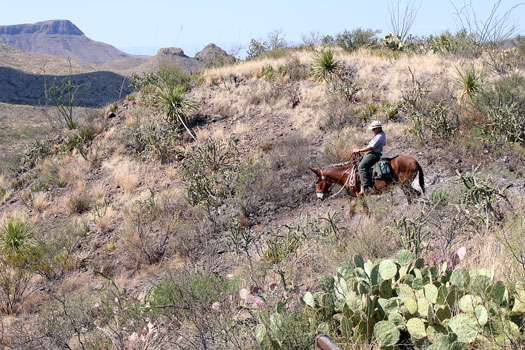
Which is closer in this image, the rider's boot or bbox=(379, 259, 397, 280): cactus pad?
bbox=(379, 259, 397, 280): cactus pad

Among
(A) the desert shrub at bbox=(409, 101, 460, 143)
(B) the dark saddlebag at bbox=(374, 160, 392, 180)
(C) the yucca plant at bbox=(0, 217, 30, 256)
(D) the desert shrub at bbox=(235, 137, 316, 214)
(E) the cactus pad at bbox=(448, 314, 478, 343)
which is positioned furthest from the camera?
(A) the desert shrub at bbox=(409, 101, 460, 143)

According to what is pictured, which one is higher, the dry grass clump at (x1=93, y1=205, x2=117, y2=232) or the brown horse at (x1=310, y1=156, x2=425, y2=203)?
the brown horse at (x1=310, y1=156, x2=425, y2=203)

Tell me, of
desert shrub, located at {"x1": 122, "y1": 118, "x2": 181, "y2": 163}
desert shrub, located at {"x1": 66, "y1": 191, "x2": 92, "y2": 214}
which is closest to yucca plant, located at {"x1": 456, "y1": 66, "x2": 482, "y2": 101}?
desert shrub, located at {"x1": 122, "y1": 118, "x2": 181, "y2": 163}

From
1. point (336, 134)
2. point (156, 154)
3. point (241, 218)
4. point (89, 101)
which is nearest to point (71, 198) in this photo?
point (156, 154)

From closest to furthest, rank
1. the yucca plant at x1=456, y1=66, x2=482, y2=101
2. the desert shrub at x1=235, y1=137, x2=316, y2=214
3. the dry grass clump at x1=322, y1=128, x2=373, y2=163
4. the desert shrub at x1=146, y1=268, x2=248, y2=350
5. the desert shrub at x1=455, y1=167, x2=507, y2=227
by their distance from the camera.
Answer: the desert shrub at x1=146, y1=268, x2=248, y2=350 → the desert shrub at x1=455, y1=167, x2=507, y2=227 → the desert shrub at x1=235, y1=137, x2=316, y2=214 → the dry grass clump at x1=322, y1=128, x2=373, y2=163 → the yucca plant at x1=456, y1=66, x2=482, y2=101

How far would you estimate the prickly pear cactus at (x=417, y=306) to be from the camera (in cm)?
278

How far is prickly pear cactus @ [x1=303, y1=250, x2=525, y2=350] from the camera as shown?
2.78m

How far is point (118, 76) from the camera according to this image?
96000mm

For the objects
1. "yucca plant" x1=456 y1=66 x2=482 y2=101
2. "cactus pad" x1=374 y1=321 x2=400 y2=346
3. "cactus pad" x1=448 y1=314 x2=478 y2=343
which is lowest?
"cactus pad" x1=374 y1=321 x2=400 y2=346

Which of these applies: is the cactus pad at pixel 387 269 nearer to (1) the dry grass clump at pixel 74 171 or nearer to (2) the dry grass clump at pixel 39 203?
(2) the dry grass clump at pixel 39 203

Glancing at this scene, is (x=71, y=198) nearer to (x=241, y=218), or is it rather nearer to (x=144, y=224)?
(x=144, y=224)

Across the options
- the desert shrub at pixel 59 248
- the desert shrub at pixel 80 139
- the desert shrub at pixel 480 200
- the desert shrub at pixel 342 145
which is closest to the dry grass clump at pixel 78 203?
the desert shrub at pixel 59 248

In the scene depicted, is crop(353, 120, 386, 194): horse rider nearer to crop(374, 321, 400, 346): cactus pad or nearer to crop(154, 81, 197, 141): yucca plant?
crop(374, 321, 400, 346): cactus pad

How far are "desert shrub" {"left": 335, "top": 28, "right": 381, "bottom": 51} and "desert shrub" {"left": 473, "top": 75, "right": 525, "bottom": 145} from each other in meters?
10.5
